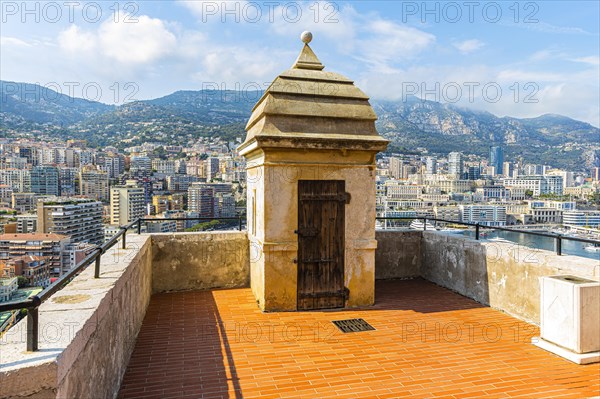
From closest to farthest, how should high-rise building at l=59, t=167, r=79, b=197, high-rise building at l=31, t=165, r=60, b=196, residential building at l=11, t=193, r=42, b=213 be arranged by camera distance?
residential building at l=11, t=193, r=42, b=213
high-rise building at l=31, t=165, r=60, b=196
high-rise building at l=59, t=167, r=79, b=197

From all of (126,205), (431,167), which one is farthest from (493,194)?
(126,205)

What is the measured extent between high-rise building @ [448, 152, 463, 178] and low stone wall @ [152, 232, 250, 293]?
89.5m

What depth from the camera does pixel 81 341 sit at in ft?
8.69

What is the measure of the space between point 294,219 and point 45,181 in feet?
123

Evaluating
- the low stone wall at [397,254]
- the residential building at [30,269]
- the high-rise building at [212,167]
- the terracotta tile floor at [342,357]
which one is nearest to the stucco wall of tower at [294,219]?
the terracotta tile floor at [342,357]

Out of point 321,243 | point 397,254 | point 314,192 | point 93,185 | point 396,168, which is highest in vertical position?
point 396,168

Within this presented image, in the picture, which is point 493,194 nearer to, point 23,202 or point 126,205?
point 126,205

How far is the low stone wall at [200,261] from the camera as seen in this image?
770 cm

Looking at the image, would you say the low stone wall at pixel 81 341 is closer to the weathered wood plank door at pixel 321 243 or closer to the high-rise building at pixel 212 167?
the weathered wood plank door at pixel 321 243

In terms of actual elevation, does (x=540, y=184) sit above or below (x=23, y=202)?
above

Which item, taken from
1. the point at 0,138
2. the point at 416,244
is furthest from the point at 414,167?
the point at 416,244

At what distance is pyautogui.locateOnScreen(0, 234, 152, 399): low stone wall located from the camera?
211cm

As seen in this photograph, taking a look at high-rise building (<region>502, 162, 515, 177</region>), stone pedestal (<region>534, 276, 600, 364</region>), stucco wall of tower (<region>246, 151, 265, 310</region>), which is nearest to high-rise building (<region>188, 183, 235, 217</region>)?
stucco wall of tower (<region>246, 151, 265, 310</region>)

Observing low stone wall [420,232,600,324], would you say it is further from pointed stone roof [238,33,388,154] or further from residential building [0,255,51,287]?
residential building [0,255,51,287]
